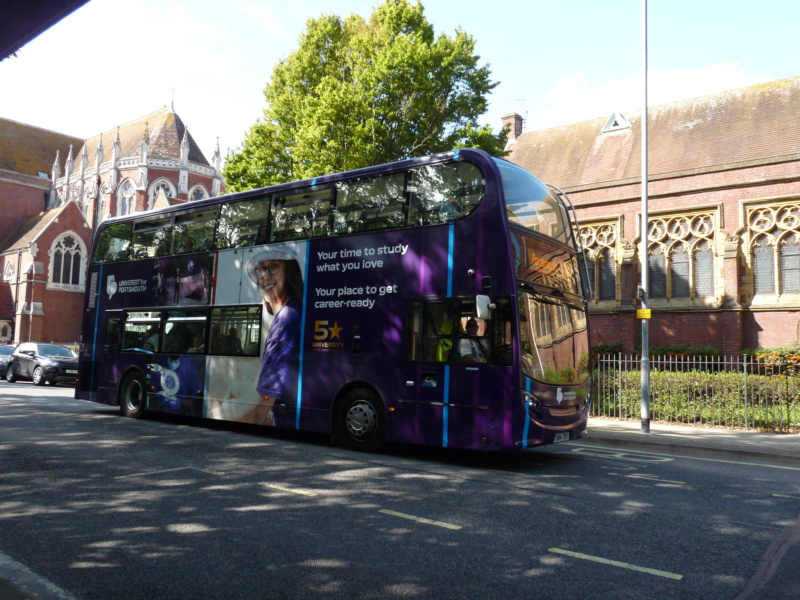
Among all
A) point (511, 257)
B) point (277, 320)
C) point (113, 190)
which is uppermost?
point (113, 190)

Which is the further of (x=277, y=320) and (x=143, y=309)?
(x=143, y=309)

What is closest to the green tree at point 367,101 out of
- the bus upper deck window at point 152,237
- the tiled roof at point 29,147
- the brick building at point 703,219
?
the bus upper deck window at point 152,237

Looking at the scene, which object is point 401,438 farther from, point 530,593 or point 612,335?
point 612,335

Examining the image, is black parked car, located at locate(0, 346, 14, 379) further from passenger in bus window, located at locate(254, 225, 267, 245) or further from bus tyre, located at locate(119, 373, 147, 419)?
passenger in bus window, located at locate(254, 225, 267, 245)

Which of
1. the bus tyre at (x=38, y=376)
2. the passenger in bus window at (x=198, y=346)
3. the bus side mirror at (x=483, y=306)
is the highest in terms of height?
the bus side mirror at (x=483, y=306)

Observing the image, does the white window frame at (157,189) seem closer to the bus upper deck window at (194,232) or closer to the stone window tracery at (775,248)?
the bus upper deck window at (194,232)

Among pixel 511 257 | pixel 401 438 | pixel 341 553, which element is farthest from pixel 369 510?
pixel 511 257

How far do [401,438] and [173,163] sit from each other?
55.3 meters

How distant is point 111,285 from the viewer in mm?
13227

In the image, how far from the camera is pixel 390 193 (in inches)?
352

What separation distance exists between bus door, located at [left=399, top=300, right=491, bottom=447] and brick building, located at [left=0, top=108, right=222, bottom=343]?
49.2 metres

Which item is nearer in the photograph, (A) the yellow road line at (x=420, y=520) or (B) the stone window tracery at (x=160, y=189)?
(A) the yellow road line at (x=420, y=520)

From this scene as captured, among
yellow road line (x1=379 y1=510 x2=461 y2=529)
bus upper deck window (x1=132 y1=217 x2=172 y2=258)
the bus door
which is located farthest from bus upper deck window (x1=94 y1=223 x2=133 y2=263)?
yellow road line (x1=379 y1=510 x2=461 y2=529)

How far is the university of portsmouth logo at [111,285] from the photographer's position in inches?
517
